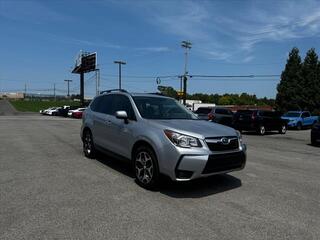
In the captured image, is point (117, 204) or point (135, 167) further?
point (135, 167)

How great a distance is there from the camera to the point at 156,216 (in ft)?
16.3

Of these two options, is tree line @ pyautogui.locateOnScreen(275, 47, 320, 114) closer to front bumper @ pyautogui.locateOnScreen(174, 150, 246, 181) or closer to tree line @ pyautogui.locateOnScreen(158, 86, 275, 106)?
front bumper @ pyautogui.locateOnScreen(174, 150, 246, 181)

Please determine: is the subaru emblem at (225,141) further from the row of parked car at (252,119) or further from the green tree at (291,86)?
the green tree at (291,86)

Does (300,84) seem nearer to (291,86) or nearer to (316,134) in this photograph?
(291,86)

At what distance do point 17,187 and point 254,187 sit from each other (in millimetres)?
4368

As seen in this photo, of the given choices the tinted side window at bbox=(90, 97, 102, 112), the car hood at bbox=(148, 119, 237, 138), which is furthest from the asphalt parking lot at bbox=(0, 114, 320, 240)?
the tinted side window at bbox=(90, 97, 102, 112)

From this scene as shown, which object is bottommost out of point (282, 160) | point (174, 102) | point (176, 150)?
point (282, 160)

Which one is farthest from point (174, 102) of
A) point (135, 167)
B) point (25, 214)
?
point (25, 214)

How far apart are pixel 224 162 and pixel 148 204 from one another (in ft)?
4.85

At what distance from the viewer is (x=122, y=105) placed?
778 centimetres

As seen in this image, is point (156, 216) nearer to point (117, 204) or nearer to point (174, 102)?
point (117, 204)

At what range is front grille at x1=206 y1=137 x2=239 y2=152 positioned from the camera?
230 inches

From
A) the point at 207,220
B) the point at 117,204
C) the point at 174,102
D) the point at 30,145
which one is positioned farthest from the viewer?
the point at 30,145

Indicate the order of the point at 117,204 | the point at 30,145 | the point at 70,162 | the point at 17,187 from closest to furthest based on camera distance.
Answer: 1. the point at 117,204
2. the point at 17,187
3. the point at 70,162
4. the point at 30,145
